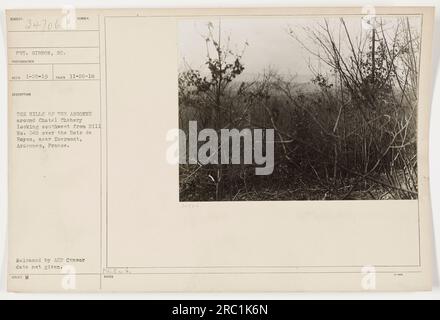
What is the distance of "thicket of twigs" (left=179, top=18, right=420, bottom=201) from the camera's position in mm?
1326

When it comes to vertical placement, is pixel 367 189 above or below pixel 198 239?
above

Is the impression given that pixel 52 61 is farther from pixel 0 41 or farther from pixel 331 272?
pixel 331 272

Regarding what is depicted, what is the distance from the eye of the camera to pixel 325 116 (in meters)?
1.33

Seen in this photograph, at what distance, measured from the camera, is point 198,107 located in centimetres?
133

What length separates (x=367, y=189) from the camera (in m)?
1.34

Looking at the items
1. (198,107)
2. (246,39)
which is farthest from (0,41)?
(246,39)

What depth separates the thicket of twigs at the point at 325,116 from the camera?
1.33m

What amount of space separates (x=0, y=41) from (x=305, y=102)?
35.3 inches
